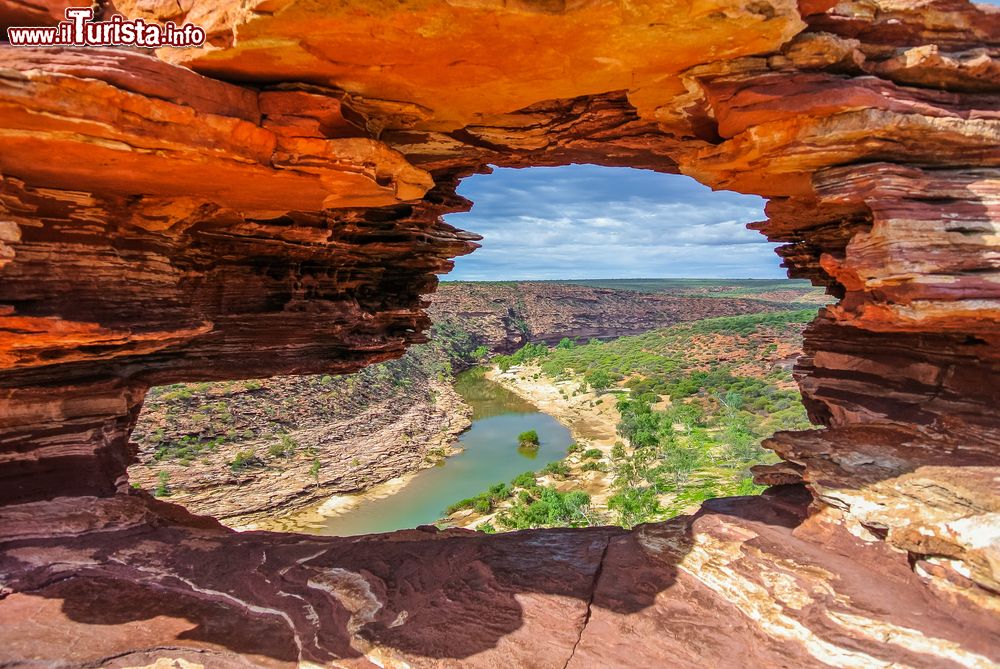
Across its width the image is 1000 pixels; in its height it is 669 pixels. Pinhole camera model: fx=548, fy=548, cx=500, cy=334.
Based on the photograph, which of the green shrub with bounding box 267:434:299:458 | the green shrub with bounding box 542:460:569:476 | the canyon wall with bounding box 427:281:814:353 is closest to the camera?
the green shrub with bounding box 267:434:299:458

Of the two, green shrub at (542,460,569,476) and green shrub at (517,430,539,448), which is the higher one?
green shrub at (542,460,569,476)

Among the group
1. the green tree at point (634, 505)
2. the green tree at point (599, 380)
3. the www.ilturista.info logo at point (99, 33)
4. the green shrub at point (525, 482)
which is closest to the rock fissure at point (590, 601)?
the www.ilturista.info logo at point (99, 33)

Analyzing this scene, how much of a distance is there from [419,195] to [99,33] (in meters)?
5.04

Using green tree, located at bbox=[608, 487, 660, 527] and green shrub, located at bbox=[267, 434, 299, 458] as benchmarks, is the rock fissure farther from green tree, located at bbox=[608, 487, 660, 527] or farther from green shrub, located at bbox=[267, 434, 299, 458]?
green shrub, located at bbox=[267, 434, 299, 458]

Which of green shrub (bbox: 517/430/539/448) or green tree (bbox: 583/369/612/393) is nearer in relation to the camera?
green shrub (bbox: 517/430/539/448)

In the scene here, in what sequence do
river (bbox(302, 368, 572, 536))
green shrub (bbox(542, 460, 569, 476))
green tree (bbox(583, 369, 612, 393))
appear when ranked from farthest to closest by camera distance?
green tree (bbox(583, 369, 612, 393)), green shrub (bbox(542, 460, 569, 476)), river (bbox(302, 368, 572, 536))

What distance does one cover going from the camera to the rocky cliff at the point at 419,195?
6559 mm

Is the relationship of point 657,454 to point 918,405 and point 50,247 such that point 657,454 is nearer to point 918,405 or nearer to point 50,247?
point 918,405

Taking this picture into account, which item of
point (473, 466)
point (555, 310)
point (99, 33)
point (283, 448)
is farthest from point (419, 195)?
point (555, 310)

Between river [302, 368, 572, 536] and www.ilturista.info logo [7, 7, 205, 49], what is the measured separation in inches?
817

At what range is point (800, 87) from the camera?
7.47m

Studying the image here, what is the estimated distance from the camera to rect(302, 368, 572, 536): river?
25.9m

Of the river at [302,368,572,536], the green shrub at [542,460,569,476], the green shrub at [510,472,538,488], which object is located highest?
the green shrub at [542,460,569,476]

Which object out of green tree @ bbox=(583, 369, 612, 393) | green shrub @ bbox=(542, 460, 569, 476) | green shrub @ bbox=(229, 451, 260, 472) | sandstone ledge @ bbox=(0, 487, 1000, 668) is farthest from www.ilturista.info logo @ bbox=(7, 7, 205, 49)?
green tree @ bbox=(583, 369, 612, 393)
